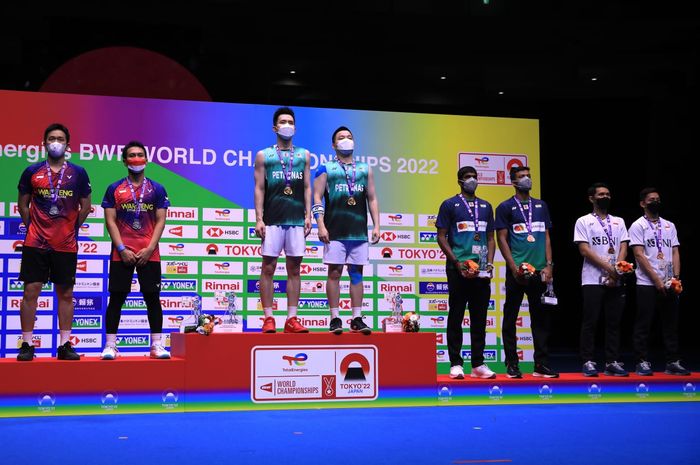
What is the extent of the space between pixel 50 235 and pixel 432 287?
13.5ft

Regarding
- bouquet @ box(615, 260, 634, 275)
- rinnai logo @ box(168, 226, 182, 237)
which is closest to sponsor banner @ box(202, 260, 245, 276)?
rinnai logo @ box(168, 226, 182, 237)

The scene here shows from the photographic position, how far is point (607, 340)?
21.6 ft

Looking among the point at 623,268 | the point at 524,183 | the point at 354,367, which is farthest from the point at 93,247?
the point at 623,268

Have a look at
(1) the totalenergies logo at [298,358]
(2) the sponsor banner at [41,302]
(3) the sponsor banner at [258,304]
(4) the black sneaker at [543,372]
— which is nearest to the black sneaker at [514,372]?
(4) the black sneaker at [543,372]

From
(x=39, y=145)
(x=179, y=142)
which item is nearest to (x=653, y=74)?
(x=179, y=142)

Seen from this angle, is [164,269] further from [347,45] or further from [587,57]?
[587,57]

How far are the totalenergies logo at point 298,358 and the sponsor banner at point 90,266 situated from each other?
2698mm

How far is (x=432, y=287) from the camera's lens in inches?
324

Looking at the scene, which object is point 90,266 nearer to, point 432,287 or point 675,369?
point 432,287

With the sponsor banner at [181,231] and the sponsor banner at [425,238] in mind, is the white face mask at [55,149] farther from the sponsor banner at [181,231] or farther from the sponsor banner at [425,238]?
the sponsor banner at [425,238]

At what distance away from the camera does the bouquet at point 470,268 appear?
6047mm

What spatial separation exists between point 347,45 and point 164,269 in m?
3.88

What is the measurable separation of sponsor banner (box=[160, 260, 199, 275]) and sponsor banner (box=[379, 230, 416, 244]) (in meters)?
1.91

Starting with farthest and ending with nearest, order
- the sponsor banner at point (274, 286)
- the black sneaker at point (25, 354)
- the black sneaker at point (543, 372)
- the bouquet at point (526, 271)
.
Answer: the sponsor banner at point (274, 286) < the black sneaker at point (543, 372) < the bouquet at point (526, 271) < the black sneaker at point (25, 354)
